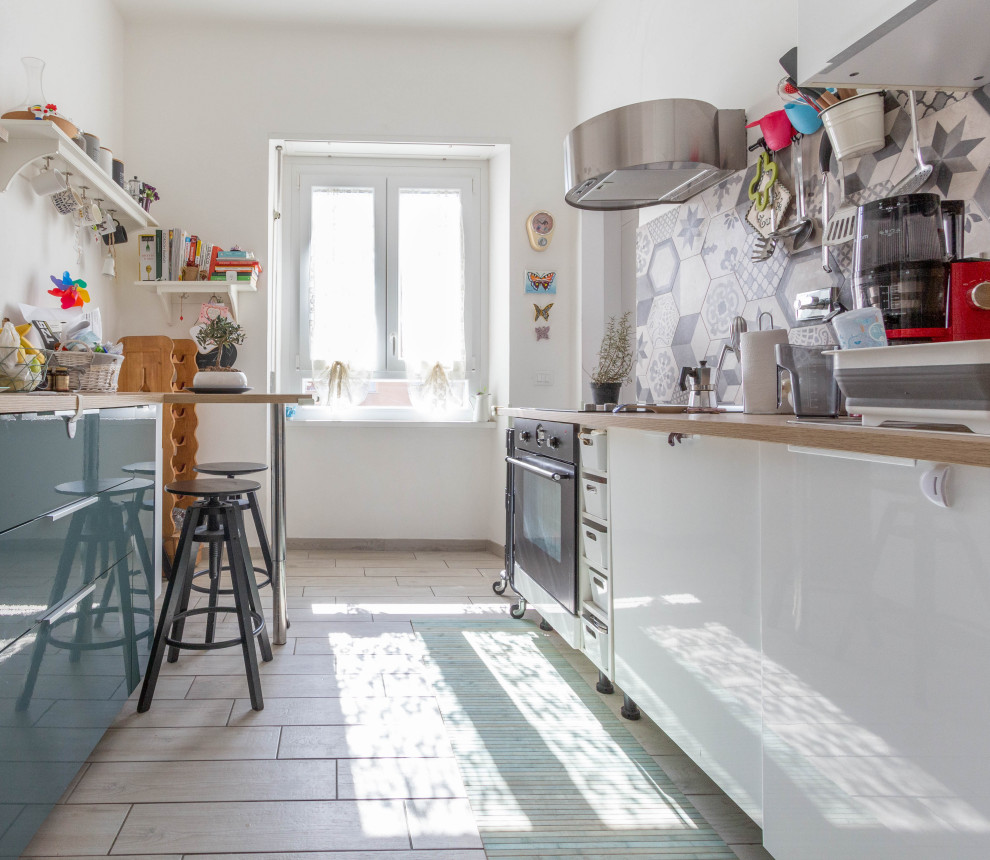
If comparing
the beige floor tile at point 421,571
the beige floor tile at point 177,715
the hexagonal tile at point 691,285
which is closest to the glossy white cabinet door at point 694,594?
the hexagonal tile at point 691,285

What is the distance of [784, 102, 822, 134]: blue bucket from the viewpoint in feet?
6.47

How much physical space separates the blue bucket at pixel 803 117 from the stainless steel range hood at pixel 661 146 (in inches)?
13.4

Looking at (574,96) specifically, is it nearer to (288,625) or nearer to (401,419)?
(401,419)

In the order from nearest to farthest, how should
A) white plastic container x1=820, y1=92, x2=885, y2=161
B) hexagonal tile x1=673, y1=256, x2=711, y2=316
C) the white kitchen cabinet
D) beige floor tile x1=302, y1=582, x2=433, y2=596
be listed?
1. the white kitchen cabinet
2. white plastic container x1=820, y1=92, x2=885, y2=161
3. hexagonal tile x1=673, y1=256, x2=711, y2=316
4. beige floor tile x1=302, y1=582, x2=433, y2=596

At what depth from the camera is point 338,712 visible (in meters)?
2.16

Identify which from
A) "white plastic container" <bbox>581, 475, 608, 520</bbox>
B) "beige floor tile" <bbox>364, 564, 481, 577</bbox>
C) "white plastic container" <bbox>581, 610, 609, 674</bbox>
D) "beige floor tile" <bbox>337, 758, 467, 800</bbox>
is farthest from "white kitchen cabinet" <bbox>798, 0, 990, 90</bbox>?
"beige floor tile" <bbox>364, 564, 481, 577</bbox>

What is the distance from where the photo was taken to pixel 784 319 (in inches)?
85.4

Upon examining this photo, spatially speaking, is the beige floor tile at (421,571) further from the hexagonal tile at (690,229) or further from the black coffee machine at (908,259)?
the black coffee machine at (908,259)

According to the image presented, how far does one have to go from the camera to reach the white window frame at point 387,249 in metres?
4.59

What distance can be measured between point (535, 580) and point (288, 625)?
100 centimetres

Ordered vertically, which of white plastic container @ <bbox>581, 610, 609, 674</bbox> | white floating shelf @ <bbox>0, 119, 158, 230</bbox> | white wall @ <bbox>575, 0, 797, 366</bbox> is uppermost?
white wall @ <bbox>575, 0, 797, 366</bbox>

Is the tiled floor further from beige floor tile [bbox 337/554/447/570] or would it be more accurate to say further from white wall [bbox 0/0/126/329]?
white wall [bbox 0/0/126/329]

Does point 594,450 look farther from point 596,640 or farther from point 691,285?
point 691,285

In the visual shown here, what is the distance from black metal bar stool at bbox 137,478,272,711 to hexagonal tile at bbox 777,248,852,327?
1683 millimetres
